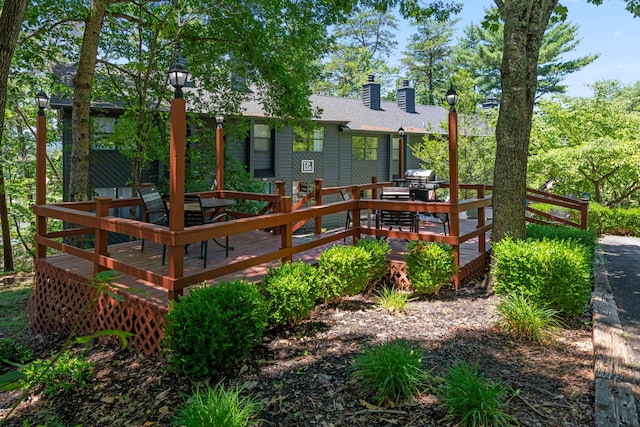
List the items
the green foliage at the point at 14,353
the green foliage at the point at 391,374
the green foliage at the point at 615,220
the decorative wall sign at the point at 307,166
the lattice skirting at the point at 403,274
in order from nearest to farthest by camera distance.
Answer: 1. the green foliage at the point at 391,374
2. the green foliage at the point at 14,353
3. the lattice skirting at the point at 403,274
4. the green foliage at the point at 615,220
5. the decorative wall sign at the point at 307,166

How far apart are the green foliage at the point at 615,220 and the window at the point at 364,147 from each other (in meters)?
11.6

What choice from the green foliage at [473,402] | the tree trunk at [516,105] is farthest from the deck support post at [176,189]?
the tree trunk at [516,105]

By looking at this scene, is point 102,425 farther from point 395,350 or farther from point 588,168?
point 588,168

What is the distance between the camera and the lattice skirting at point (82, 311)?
4.49 metres

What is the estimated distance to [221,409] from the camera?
9.23 feet

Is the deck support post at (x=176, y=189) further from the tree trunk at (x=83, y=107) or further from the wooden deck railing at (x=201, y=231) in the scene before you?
the tree trunk at (x=83, y=107)

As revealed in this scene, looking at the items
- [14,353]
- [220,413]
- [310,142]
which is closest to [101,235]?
[14,353]

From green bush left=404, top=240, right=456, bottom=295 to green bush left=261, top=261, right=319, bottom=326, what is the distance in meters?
1.70

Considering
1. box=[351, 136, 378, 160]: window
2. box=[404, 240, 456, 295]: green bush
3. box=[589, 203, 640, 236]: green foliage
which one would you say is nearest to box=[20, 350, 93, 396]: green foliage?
box=[404, 240, 456, 295]: green bush

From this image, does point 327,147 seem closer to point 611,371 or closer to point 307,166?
point 307,166

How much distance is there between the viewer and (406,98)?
84.3ft

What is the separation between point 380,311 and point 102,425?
9.95ft

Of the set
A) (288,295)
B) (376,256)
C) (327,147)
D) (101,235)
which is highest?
(327,147)

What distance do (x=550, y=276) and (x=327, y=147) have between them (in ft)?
56.6
